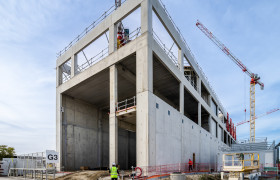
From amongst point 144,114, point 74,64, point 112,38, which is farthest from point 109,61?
point 74,64

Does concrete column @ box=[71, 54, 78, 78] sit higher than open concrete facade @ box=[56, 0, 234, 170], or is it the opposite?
concrete column @ box=[71, 54, 78, 78]

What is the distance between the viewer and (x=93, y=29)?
2497 centimetres

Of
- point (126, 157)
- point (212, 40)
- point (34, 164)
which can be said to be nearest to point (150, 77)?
point (34, 164)

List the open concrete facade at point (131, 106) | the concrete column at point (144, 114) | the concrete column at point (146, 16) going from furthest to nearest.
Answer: the concrete column at point (146, 16) < the open concrete facade at point (131, 106) < the concrete column at point (144, 114)

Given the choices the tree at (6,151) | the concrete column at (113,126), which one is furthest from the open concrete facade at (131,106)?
the tree at (6,151)

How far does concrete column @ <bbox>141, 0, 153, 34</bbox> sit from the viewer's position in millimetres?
18891

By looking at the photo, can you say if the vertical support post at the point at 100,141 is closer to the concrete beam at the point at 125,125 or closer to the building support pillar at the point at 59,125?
the building support pillar at the point at 59,125

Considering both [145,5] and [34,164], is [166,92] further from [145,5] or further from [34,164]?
[34,164]

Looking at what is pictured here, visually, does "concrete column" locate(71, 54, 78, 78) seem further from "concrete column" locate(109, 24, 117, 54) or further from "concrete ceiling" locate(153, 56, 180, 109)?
"concrete ceiling" locate(153, 56, 180, 109)

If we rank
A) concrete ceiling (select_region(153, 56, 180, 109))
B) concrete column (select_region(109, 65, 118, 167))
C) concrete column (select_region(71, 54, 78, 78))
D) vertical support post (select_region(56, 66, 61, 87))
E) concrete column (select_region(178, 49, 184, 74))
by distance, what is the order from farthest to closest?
vertical support post (select_region(56, 66, 61, 87)), concrete column (select_region(71, 54, 78, 78)), concrete column (select_region(178, 49, 184, 74)), concrete ceiling (select_region(153, 56, 180, 109)), concrete column (select_region(109, 65, 118, 167))

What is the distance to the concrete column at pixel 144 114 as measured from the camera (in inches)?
677

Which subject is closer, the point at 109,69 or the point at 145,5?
the point at 145,5

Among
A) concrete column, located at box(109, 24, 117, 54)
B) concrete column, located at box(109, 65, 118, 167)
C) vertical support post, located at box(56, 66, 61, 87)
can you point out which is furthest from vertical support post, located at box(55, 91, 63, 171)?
concrete column, located at box(109, 24, 117, 54)

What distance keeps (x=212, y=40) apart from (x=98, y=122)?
67988 millimetres
